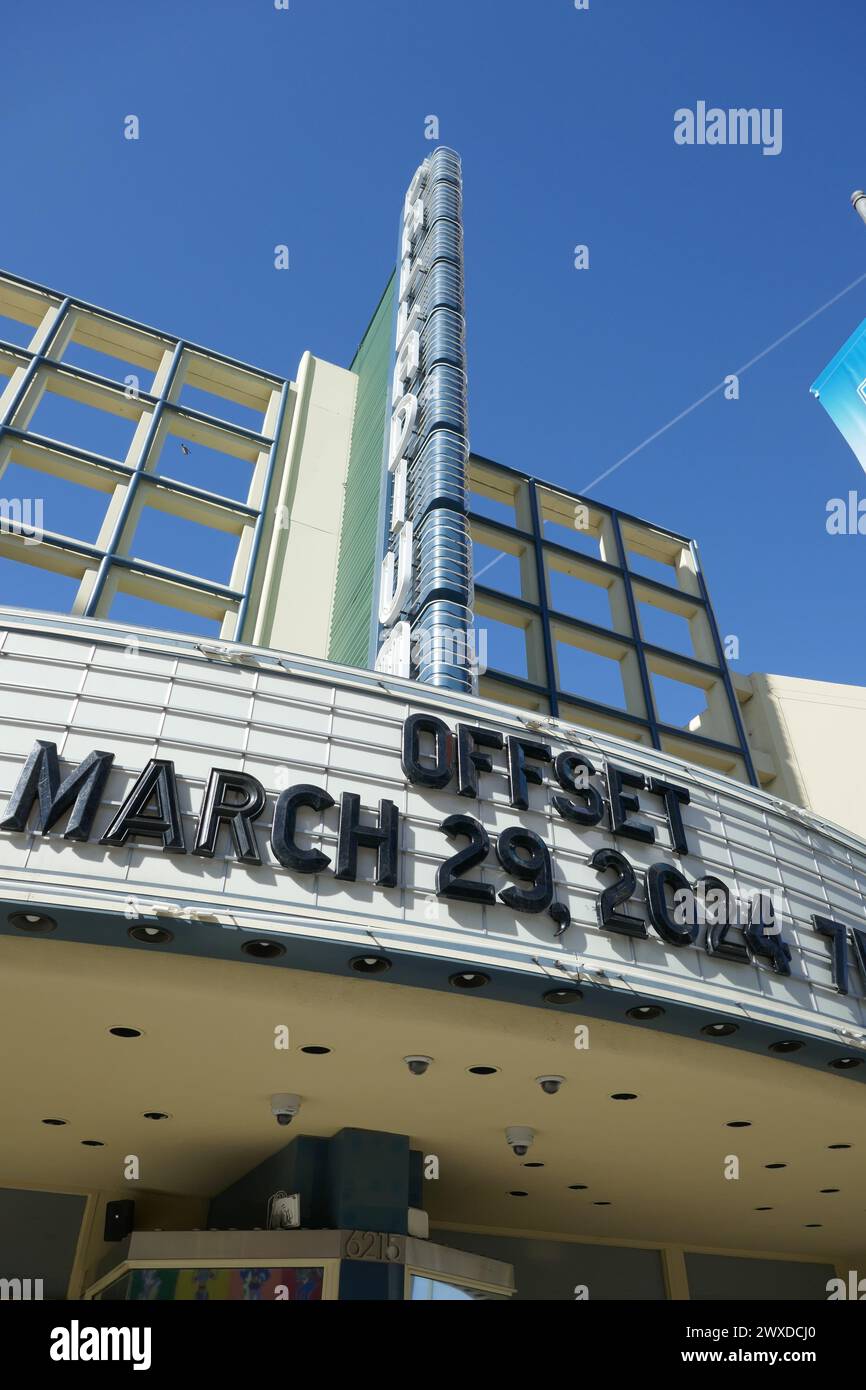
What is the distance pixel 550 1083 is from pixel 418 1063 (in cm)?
135

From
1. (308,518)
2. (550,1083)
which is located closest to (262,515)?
(308,518)

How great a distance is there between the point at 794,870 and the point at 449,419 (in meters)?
8.41

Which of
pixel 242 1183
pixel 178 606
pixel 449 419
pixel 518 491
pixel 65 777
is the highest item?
pixel 518 491

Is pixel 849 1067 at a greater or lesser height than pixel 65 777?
lesser

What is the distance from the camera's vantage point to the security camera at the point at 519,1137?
10.5 meters

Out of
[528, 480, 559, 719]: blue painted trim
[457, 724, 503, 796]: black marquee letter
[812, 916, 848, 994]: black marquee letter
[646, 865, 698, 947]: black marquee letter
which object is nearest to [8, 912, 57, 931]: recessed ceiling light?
[457, 724, 503, 796]: black marquee letter

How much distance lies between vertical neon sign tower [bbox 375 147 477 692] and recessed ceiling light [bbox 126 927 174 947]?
5.36m

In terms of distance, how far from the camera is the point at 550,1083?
30.6 feet

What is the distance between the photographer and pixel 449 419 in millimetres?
14844

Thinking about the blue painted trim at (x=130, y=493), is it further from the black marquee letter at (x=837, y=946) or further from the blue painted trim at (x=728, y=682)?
the blue painted trim at (x=728, y=682)

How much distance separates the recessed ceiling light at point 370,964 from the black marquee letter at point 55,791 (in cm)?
210

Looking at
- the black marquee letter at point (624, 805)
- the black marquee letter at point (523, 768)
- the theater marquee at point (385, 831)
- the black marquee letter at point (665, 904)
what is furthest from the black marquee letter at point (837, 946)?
the black marquee letter at point (523, 768)
